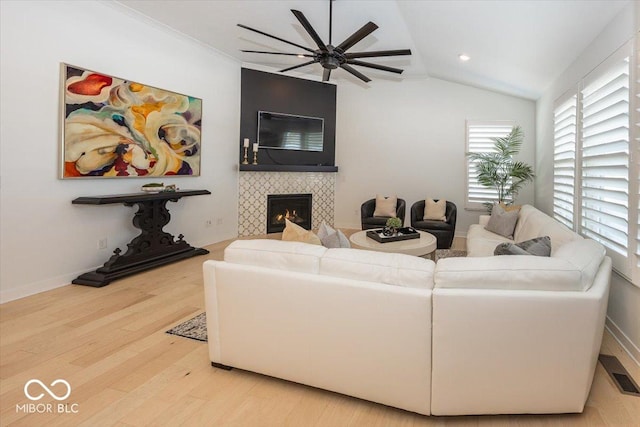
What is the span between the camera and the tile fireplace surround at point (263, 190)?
662 centimetres

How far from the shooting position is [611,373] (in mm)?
2295

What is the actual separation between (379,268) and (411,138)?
5986 mm

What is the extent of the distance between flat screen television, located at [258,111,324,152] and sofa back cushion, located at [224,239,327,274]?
476 centimetres

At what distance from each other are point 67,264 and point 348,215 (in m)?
5.11

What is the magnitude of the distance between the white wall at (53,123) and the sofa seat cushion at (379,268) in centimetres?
317

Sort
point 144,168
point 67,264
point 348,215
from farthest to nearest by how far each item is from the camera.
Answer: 1. point 348,215
2. point 144,168
3. point 67,264

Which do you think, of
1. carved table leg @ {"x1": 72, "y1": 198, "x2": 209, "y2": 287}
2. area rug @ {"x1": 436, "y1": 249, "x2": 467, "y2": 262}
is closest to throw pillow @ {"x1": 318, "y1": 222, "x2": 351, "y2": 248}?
carved table leg @ {"x1": 72, "y1": 198, "x2": 209, "y2": 287}

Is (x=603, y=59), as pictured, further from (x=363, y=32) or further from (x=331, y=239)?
(x=331, y=239)

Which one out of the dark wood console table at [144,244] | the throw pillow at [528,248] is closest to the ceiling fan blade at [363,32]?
the throw pillow at [528,248]

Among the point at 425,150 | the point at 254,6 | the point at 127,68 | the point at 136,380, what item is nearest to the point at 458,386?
the point at 136,380

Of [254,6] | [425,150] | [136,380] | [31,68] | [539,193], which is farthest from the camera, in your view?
[425,150]

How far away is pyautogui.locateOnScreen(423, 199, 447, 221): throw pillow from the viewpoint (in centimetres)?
611

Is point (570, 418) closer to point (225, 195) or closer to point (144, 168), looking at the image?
point (144, 168)

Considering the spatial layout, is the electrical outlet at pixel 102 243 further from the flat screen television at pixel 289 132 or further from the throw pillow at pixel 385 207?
the throw pillow at pixel 385 207
